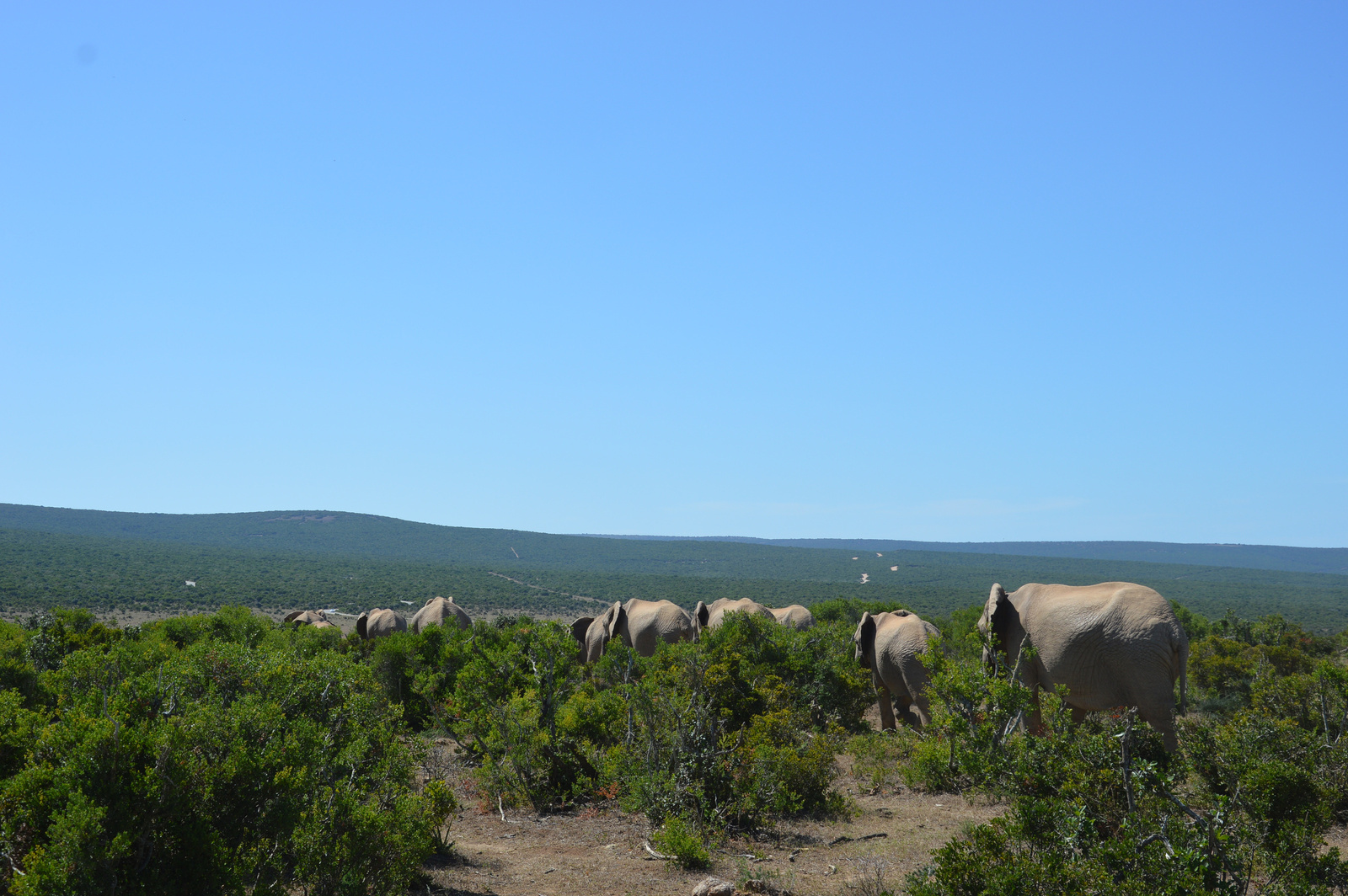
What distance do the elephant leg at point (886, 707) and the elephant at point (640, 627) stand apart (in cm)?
608

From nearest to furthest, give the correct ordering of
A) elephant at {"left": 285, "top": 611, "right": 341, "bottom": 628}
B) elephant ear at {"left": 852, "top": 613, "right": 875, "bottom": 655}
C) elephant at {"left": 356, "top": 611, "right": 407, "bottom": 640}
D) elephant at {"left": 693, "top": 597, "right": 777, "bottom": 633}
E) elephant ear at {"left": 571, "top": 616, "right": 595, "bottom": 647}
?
elephant ear at {"left": 852, "top": 613, "right": 875, "bottom": 655} → elephant at {"left": 693, "top": 597, "right": 777, "bottom": 633} → elephant ear at {"left": 571, "top": 616, "right": 595, "bottom": 647} → elephant at {"left": 356, "top": 611, "right": 407, "bottom": 640} → elephant at {"left": 285, "top": 611, "right": 341, "bottom": 628}

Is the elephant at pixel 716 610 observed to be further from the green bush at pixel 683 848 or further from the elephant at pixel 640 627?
the green bush at pixel 683 848

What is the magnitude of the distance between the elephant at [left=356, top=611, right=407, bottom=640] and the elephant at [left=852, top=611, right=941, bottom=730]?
18.5m

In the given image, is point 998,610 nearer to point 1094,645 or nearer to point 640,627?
point 1094,645

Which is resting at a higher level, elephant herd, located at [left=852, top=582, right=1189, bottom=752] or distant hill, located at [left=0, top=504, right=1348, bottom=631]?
elephant herd, located at [left=852, top=582, right=1189, bottom=752]

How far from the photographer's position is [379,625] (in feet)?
104

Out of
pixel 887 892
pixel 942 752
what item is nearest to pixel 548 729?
pixel 942 752

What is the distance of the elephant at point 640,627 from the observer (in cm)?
2425

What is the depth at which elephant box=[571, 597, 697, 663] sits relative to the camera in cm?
2425

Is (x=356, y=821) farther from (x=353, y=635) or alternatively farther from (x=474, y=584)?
(x=474, y=584)

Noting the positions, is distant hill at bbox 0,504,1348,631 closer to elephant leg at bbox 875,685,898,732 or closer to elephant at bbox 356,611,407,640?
elephant at bbox 356,611,407,640

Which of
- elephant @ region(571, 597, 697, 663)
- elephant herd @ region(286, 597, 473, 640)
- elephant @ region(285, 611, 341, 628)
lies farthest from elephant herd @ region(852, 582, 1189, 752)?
elephant @ region(285, 611, 341, 628)

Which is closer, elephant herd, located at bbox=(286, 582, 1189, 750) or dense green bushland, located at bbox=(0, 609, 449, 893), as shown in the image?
dense green bushland, located at bbox=(0, 609, 449, 893)

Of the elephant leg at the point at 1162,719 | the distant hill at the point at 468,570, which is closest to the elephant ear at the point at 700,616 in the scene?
the elephant leg at the point at 1162,719
